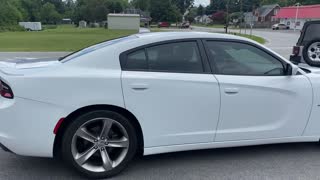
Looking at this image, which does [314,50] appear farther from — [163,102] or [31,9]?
[31,9]

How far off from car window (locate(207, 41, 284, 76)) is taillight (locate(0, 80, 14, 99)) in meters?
2.04

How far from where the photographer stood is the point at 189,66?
358cm

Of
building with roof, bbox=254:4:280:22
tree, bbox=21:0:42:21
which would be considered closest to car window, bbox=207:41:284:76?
building with roof, bbox=254:4:280:22

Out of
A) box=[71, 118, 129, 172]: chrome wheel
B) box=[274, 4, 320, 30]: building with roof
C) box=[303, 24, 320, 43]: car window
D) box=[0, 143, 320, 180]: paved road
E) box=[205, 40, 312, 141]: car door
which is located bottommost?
box=[0, 143, 320, 180]: paved road

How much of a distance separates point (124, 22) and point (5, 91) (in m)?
53.9

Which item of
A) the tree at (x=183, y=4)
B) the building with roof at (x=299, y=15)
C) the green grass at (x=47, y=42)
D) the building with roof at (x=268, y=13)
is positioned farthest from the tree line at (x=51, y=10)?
the green grass at (x=47, y=42)

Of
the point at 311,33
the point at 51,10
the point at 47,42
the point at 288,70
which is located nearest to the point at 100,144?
the point at 288,70

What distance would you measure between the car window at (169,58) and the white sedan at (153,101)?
1cm

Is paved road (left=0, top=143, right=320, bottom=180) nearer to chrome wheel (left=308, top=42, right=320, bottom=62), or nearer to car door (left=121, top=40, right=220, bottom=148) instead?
car door (left=121, top=40, right=220, bottom=148)

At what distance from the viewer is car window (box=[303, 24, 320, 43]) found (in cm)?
704

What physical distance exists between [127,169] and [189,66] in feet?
4.23

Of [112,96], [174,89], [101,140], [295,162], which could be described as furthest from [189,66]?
[295,162]

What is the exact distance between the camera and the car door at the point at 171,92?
3.35m

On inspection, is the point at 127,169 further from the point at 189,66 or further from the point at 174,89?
the point at 189,66
